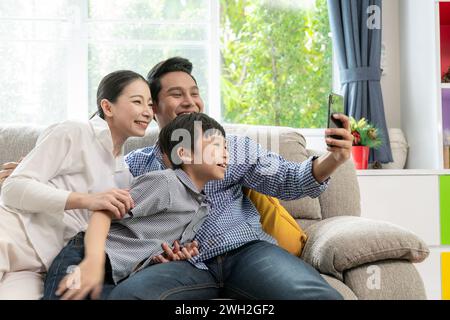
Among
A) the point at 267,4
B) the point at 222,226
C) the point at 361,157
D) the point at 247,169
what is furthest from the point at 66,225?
the point at 267,4

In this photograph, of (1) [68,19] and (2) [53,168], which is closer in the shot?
(2) [53,168]

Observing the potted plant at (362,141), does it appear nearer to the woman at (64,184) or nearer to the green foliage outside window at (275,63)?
the green foliage outside window at (275,63)

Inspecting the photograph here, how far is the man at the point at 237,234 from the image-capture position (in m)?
1.32

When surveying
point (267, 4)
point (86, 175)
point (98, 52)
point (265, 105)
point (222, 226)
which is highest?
point (267, 4)

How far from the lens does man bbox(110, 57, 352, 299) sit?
4.32 ft

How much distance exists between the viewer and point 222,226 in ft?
5.19

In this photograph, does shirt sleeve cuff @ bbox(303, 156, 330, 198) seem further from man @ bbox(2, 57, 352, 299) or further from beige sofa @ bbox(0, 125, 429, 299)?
beige sofa @ bbox(0, 125, 429, 299)

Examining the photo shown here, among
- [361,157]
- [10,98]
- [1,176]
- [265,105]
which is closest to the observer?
[1,176]

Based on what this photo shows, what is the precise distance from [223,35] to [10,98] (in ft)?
3.99

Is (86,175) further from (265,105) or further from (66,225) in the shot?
(265,105)

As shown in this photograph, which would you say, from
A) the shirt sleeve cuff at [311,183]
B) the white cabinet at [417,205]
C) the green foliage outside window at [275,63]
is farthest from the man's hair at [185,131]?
the green foliage outside window at [275,63]

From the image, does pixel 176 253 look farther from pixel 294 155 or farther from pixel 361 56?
pixel 361 56

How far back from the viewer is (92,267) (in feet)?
4.20

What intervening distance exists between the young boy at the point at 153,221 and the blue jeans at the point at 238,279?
7 cm
